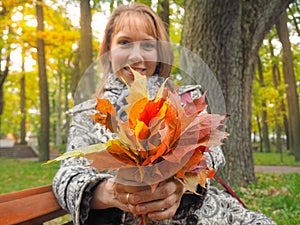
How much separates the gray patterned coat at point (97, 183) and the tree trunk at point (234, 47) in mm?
2417

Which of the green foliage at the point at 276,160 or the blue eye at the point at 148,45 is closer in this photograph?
the blue eye at the point at 148,45

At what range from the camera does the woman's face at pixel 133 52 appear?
148cm

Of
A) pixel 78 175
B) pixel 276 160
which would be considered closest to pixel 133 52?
pixel 78 175

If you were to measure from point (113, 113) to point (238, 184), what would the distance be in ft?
12.3

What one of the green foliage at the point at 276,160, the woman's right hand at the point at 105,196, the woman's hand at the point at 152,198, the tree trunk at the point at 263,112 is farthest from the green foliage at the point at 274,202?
the tree trunk at the point at 263,112

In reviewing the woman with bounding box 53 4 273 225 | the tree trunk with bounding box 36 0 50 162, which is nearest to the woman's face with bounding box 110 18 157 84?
the woman with bounding box 53 4 273 225

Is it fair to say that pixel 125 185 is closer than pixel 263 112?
Yes

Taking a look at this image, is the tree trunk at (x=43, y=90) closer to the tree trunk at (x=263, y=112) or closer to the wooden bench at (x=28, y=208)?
the tree trunk at (x=263, y=112)

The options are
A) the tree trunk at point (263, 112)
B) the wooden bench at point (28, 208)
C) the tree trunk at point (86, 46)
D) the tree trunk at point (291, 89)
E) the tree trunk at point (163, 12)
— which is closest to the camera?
the tree trunk at point (86, 46)

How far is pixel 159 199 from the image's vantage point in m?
0.95

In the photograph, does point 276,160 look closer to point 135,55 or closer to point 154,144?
point 135,55

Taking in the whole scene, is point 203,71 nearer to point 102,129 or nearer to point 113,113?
point 113,113

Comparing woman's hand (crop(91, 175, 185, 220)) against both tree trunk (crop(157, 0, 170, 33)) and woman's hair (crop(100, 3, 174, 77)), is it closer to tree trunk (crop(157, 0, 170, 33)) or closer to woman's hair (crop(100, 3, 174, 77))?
woman's hair (crop(100, 3, 174, 77))

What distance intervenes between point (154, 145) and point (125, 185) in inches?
6.3
